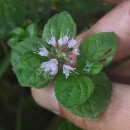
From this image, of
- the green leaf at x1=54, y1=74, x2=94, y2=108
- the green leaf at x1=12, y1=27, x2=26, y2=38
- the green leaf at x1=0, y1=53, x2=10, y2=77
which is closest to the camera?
the green leaf at x1=54, y1=74, x2=94, y2=108

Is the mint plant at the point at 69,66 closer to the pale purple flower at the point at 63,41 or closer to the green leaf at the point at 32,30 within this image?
the pale purple flower at the point at 63,41

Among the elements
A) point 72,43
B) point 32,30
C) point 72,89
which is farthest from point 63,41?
point 32,30

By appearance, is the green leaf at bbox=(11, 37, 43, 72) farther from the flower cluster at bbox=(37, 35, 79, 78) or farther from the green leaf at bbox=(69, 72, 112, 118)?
the green leaf at bbox=(69, 72, 112, 118)

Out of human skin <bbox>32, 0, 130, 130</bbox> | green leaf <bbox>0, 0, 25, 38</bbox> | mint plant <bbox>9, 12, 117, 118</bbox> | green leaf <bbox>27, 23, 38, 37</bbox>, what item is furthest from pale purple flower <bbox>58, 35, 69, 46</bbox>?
green leaf <bbox>0, 0, 25, 38</bbox>

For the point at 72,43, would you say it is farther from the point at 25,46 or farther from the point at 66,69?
the point at 25,46

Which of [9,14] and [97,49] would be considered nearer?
[97,49]
